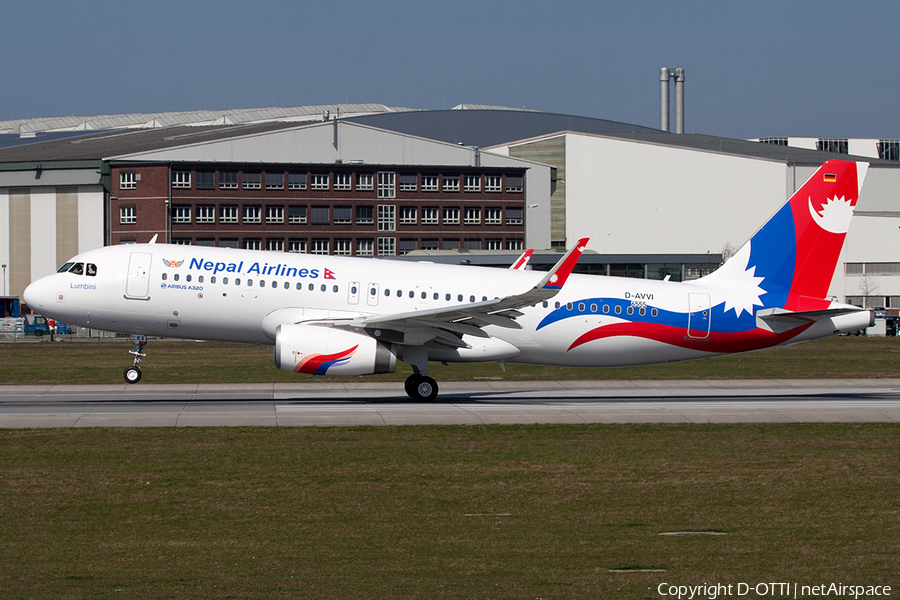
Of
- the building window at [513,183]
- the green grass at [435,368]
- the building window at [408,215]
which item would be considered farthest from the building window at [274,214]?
the green grass at [435,368]

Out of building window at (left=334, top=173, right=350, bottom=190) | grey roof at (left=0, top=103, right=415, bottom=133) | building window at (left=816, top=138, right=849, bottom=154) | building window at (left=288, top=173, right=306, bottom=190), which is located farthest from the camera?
grey roof at (left=0, top=103, right=415, bottom=133)

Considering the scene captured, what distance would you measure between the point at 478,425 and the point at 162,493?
1009cm

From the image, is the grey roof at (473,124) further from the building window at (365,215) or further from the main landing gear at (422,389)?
the main landing gear at (422,389)

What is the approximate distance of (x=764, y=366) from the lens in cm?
4244

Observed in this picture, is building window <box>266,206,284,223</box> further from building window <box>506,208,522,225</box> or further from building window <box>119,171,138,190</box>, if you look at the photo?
building window <box>506,208,522,225</box>

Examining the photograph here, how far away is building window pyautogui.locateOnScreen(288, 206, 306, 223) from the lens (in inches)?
4434

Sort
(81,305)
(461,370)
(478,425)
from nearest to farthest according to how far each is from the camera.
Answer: (478,425)
(81,305)
(461,370)

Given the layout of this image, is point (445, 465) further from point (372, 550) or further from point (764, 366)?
point (764, 366)

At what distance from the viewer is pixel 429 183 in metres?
119

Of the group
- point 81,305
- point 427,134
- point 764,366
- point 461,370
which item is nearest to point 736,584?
point 81,305

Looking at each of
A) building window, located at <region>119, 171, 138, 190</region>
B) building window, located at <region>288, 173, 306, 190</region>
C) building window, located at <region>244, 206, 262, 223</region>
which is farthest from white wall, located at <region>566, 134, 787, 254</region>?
building window, located at <region>119, 171, 138, 190</region>

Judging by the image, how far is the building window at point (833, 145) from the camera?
522ft

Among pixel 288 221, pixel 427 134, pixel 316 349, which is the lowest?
pixel 316 349

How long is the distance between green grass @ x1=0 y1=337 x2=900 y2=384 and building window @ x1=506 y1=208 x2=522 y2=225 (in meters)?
69.2
